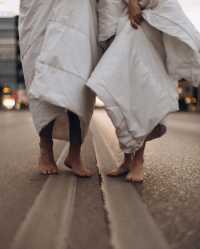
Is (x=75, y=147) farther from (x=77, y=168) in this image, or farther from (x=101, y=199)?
(x=101, y=199)

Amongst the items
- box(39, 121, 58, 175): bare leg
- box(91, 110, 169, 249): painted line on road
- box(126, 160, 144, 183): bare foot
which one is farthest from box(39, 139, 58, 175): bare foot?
box(126, 160, 144, 183): bare foot

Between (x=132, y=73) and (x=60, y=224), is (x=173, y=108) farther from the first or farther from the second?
(x=60, y=224)

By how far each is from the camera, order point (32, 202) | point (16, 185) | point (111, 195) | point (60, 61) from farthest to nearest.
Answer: point (60, 61), point (16, 185), point (111, 195), point (32, 202)

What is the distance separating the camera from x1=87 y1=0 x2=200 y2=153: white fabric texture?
9.86 ft

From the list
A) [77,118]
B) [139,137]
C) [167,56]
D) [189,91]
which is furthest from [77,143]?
[189,91]

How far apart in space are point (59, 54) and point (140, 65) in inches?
17.9

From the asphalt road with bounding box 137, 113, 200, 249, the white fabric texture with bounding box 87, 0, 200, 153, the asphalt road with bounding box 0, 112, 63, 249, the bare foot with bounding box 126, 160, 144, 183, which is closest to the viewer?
the asphalt road with bounding box 137, 113, 200, 249

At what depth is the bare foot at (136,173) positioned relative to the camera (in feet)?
10.3

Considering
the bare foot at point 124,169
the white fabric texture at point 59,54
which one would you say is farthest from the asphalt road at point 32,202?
the white fabric texture at point 59,54

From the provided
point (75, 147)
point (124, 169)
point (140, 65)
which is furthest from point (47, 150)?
point (140, 65)

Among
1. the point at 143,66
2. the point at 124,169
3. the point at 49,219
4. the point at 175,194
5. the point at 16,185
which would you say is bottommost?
the point at 124,169

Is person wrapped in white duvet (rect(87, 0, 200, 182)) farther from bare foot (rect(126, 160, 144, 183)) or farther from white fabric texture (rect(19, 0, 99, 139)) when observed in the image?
white fabric texture (rect(19, 0, 99, 139))

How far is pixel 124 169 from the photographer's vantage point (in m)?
3.39

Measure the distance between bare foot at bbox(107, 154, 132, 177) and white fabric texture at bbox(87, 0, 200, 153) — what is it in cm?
29
